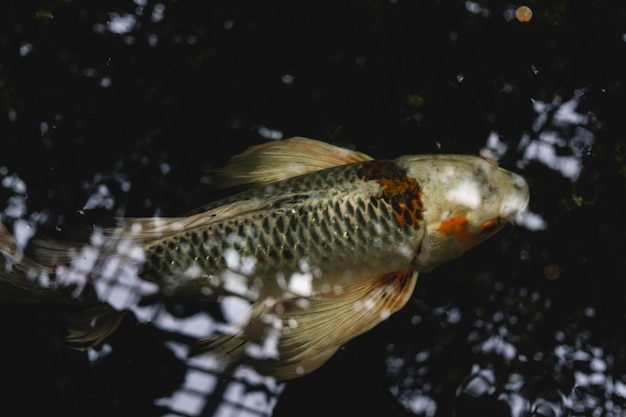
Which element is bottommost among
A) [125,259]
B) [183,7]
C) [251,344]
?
[251,344]

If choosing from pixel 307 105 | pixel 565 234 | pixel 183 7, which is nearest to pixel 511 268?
pixel 565 234

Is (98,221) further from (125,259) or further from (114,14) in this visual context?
(114,14)

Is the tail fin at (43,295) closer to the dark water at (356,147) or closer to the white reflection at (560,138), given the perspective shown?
the dark water at (356,147)

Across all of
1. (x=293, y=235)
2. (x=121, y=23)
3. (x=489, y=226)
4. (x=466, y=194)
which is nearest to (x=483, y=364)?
(x=489, y=226)

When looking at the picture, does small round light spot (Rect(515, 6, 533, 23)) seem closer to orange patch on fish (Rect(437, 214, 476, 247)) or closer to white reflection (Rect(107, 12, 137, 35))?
orange patch on fish (Rect(437, 214, 476, 247))

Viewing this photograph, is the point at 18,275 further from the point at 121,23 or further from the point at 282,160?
the point at 121,23

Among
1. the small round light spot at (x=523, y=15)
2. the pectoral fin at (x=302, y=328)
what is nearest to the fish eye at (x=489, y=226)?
the pectoral fin at (x=302, y=328)

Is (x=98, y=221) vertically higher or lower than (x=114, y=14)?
lower
